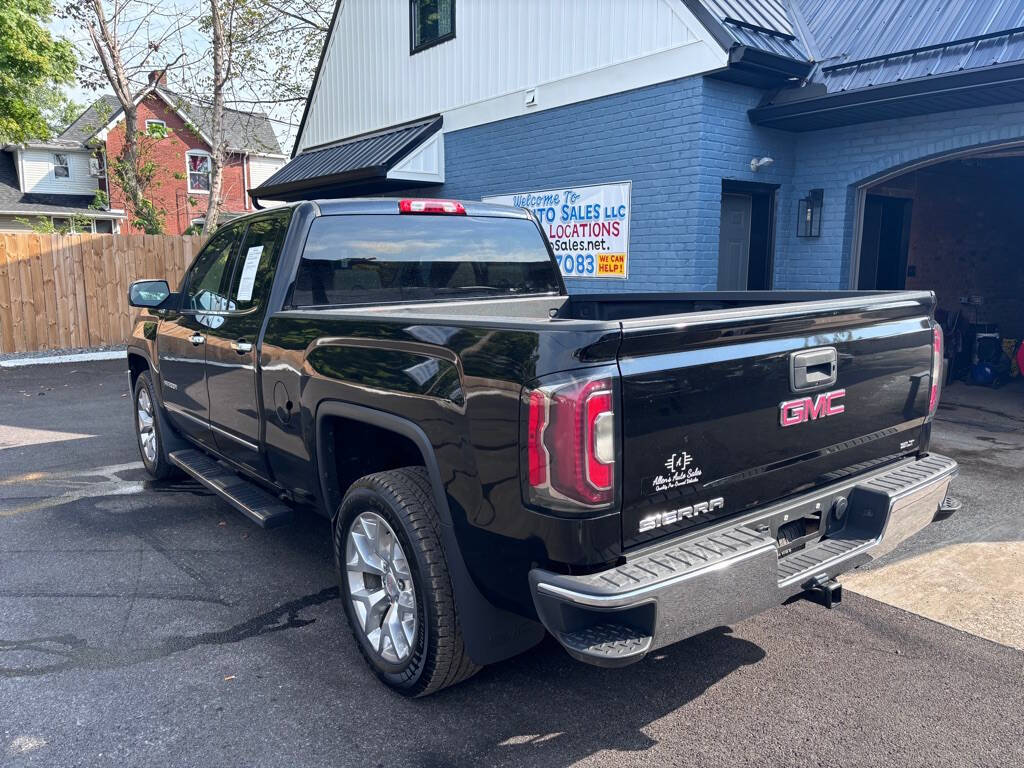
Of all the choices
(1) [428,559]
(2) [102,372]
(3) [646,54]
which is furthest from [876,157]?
(2) [102,372]

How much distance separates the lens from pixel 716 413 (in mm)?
2771

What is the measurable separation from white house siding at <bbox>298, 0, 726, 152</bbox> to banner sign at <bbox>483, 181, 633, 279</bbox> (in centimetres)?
121

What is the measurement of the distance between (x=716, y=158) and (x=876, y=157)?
1716mm

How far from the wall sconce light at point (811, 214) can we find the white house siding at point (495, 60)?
1985 mm

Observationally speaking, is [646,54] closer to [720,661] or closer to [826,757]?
[720,661]

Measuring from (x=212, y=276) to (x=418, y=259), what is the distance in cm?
154

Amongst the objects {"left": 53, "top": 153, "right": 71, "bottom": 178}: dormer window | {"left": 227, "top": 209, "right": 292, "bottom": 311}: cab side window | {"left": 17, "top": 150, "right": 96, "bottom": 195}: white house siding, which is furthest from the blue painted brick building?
{"left": 53, "top": 153, "right": 71, "bottom": 178}: dormer window

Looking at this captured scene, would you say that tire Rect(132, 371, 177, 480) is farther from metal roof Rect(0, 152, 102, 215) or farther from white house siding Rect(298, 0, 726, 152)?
metal roof Rect(0, 152, 102, 215)

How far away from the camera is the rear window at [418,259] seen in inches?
165

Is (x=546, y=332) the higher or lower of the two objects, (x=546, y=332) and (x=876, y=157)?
the lower

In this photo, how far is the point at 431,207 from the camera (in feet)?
14.8

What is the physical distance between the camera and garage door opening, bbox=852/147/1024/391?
38.1 ft

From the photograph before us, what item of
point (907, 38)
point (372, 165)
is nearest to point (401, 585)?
point (907, 38)

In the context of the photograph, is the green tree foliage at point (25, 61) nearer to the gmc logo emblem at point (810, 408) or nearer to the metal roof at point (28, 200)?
the metal roof at point (28, 200)
